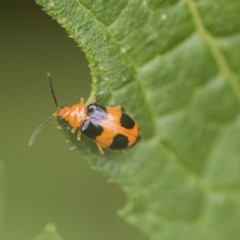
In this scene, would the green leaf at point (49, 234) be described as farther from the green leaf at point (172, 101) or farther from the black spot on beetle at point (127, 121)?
the black spot on beetle at point (127, 121)

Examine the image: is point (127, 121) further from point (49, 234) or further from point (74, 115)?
point (49, 234)

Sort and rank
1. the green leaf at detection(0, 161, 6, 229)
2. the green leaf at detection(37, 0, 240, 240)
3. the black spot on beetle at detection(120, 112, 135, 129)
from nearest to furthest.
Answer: the green leaf at detection(37, 0, 240, 240), the black spot on beetle at detection(120, 112, 135, 129), the green leaf at detection(0, 161, 6, 229)

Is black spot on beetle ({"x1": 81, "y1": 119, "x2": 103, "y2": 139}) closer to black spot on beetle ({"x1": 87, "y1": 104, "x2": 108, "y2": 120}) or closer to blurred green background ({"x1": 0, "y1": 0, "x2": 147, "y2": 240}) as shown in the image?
black spot on beetle ({"x1": 87, "y1": 104, "x2": 108, "y2": 120})

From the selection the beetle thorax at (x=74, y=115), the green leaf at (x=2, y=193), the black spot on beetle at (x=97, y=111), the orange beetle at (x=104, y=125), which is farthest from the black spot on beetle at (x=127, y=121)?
the green leaf at (x=2, y=193)

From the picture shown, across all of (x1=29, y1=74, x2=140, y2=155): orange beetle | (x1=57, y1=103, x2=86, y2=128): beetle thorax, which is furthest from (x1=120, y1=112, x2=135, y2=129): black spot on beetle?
(x1=57, y1=103, x2=86, y2=128): beetle thorax

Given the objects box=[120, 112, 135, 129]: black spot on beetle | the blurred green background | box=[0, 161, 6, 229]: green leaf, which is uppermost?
the blurred green background

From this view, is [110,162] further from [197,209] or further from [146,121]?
[197,209]
